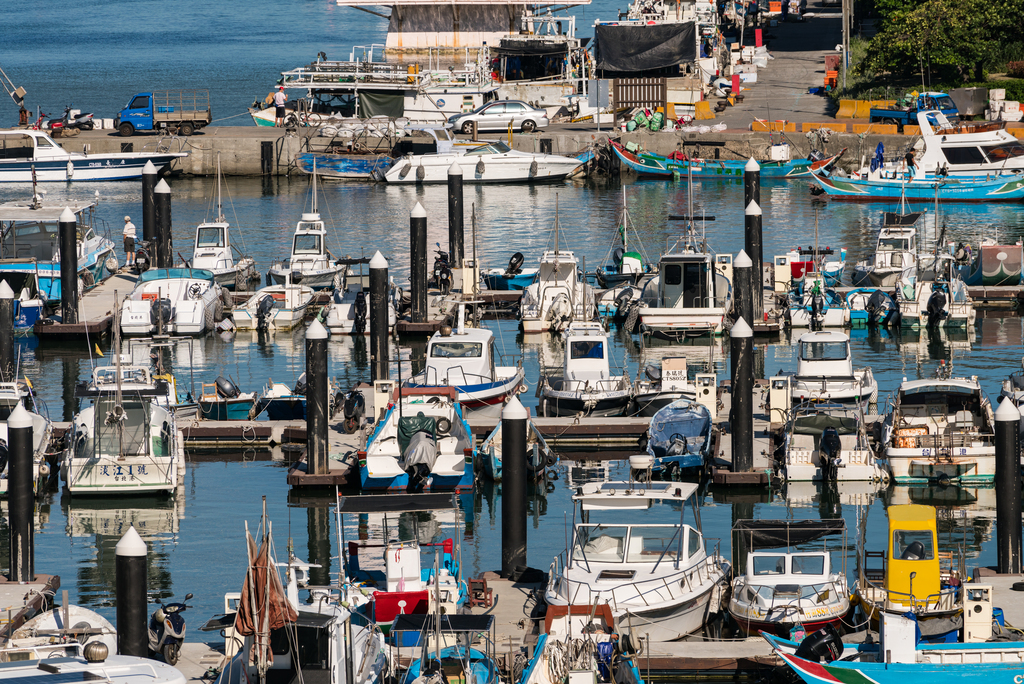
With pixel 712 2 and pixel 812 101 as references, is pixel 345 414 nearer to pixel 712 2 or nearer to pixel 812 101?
pixel 812 101

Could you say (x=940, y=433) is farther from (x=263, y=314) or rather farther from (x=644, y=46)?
(x=644, y=46)

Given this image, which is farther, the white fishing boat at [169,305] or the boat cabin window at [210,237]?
the boat cabin window at [210,237]

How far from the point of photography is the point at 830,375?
111ft

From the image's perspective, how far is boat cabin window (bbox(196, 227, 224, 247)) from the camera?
161ft

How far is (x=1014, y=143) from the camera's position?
2496 inches

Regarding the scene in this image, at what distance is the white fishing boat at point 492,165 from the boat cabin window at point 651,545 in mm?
46892

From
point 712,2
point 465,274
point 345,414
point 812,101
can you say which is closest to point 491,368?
point 345,414

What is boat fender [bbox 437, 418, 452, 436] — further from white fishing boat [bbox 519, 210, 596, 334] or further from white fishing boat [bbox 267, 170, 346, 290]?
white fishing boat [bbox 267, 170, 346, 290]

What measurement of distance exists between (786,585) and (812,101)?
190 feet

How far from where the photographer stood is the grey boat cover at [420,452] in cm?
2911

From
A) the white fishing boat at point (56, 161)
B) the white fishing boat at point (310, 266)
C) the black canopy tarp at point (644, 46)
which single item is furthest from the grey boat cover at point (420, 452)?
the black canopy tarp at point (644, 46)

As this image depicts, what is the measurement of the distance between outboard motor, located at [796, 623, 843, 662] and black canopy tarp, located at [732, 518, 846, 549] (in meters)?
3.66

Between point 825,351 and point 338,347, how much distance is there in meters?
14.3

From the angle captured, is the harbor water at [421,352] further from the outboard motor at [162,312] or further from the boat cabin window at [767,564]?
the boat cabin window at [767,564]
